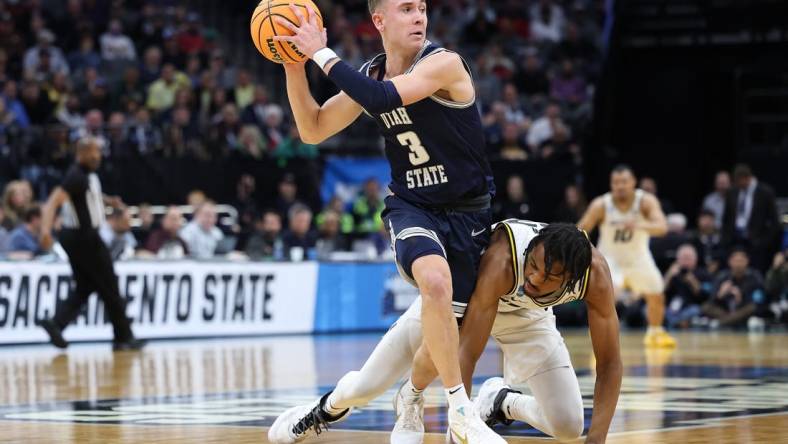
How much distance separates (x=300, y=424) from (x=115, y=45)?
14.9 metres

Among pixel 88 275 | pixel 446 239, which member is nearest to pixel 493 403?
pixel 446 239

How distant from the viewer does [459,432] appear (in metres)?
5.50

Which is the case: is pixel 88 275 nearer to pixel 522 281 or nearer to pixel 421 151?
pixel 421 151

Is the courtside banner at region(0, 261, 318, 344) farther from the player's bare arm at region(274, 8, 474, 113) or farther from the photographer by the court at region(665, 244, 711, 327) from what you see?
the player's bare arm at region(274, 8, 474, 113)

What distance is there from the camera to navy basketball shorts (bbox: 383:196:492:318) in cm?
579

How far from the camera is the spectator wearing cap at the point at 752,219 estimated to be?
63.5 feet

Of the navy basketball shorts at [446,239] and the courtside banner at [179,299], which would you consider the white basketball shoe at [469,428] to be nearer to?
the navy basketball shorts at [446,239]

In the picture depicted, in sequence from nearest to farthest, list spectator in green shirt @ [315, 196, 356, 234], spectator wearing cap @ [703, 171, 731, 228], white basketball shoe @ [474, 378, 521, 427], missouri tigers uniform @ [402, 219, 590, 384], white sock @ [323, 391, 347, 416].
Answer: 1. missouri tigers uniform @ [402, 219, 590, 384]
2. white sock @ [323, 391, 347, 416]
3. white basketball shoe @ [474, 378, 521, 427]
4. spectator in green shirt @ [315, 196, 356, 234]
5. spectator wearing cap @ [703, 171, 731, 228]

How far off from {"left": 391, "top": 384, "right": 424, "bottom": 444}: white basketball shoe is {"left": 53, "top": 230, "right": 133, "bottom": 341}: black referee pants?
8.59m

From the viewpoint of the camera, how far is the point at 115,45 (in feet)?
66.5

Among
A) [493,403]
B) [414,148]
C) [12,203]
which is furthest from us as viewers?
[12,203]

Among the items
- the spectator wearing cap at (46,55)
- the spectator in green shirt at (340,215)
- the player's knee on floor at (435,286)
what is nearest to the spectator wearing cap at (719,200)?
the spectator in green shirt at (340,215)

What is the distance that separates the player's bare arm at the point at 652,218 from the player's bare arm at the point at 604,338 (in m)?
9.50

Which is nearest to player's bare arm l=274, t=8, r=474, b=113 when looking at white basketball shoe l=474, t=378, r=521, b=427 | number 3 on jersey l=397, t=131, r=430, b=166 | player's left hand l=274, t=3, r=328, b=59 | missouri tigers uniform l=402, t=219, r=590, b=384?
player's left hand l=274, t=3, r=328, b=59
